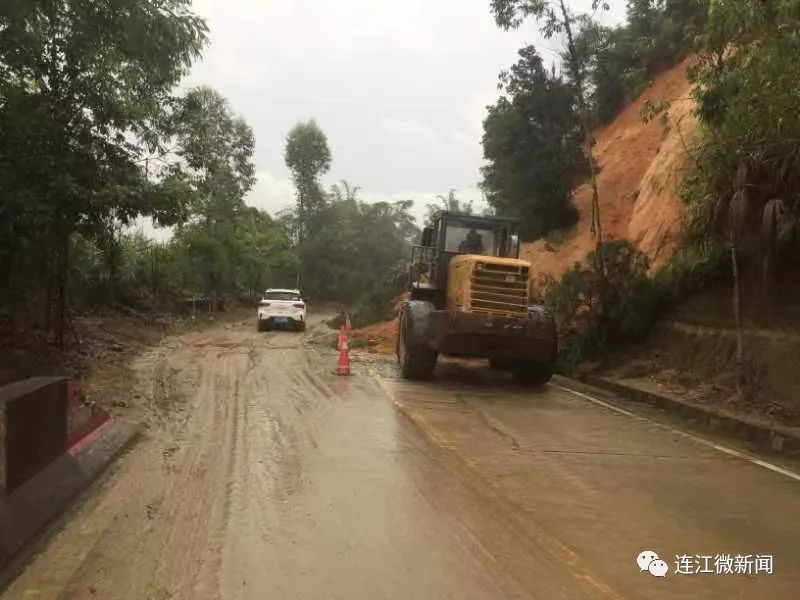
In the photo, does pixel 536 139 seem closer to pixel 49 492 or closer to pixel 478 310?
pixel 478 310

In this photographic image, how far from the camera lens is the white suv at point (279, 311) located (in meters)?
31.2

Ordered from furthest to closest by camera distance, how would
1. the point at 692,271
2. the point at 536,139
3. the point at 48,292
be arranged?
1. the point at 536,139
2. the point at 48,292
3. the point at 692,271

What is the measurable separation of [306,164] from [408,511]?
58482 mm

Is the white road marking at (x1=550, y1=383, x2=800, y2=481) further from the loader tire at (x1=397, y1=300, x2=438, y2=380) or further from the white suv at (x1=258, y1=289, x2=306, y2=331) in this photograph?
the white suv at (x1=258, y1=289, x2=306, y2=331)

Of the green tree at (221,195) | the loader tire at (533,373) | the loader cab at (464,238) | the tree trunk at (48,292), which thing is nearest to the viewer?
the loader tire at (533,373)

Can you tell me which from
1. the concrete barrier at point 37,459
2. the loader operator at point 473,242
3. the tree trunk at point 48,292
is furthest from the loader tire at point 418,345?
the tree trunk at point 48,292

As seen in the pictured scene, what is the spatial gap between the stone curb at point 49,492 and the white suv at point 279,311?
76.1ft

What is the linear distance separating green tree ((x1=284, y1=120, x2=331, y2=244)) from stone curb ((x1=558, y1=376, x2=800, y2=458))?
49.7 m

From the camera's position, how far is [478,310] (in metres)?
14.0

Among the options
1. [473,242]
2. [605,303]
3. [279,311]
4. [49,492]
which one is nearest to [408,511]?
[49,492]

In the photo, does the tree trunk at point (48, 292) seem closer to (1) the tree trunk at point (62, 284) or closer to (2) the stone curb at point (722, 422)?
(1) the tree trunk at point (62, 284)

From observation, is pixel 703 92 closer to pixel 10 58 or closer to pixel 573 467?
pixel 573 467

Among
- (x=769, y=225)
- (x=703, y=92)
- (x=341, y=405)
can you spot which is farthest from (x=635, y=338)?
(x=341, y=405)

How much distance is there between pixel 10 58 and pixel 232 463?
6.89 meters
